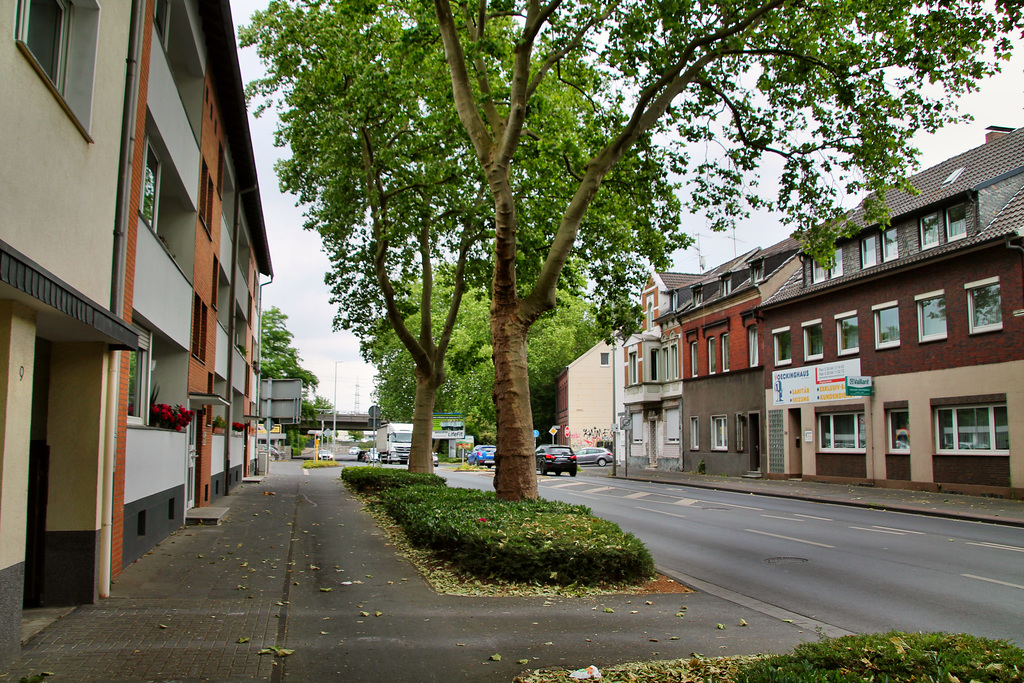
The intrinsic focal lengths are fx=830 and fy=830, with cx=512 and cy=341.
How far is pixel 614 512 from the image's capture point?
19109 mm

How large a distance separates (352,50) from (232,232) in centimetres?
776

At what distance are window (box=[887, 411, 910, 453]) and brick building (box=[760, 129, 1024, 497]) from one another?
5 centimetres

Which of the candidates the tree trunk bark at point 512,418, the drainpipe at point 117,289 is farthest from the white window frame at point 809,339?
the drainpipe at point 117,289

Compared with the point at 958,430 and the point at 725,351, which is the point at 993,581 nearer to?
the point at 958,430

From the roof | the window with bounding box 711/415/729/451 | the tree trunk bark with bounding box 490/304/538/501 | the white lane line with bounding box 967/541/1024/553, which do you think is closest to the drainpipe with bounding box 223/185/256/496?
the roof

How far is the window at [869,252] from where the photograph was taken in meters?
28.5

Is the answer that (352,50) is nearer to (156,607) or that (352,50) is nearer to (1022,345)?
(156,607)

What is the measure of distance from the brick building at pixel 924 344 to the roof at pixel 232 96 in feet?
60.2

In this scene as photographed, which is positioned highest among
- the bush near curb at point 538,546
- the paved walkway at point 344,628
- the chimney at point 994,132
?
the chimney at point 994,132

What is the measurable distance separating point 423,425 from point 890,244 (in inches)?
656

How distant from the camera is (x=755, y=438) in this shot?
120 ft

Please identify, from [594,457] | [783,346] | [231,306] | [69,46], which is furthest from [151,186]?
[594,457]

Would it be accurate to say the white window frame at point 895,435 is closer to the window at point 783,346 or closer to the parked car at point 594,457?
the window at point 783,346

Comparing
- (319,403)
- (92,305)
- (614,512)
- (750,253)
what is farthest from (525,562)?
(319,403)
